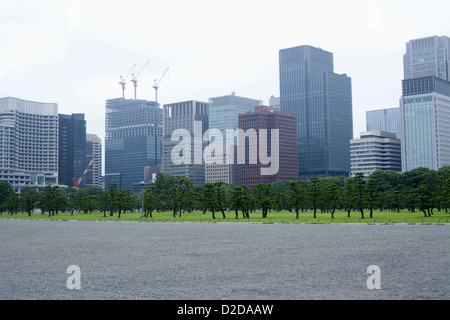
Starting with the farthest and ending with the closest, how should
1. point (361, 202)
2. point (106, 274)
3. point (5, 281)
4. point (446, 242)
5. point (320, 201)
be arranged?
1. point (320, 201)
2. point (361, 202)
3. point (446, 242)
4. point (106, 274)
5. point (5, 281)

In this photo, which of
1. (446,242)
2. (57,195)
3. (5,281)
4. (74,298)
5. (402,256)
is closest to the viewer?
(74,298)

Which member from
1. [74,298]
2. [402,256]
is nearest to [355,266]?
[402,256]

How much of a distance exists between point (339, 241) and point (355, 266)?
64.6 ft

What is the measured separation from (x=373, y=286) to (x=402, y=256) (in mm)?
13907

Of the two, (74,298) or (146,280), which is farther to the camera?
(146,280)

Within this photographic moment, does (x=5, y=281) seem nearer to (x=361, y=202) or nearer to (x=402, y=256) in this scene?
(x=402, y=256)

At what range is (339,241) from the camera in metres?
52.8

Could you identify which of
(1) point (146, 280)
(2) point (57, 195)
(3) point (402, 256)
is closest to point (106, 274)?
(1) point (146, 280)

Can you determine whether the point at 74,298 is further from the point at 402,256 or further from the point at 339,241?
the point at 339,241

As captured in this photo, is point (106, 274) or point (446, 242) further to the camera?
point (446, 242)
